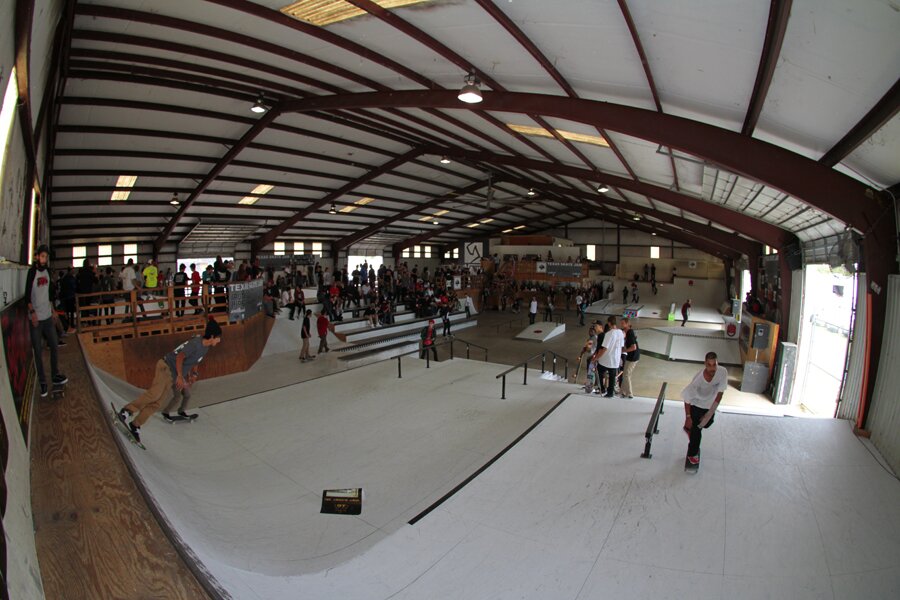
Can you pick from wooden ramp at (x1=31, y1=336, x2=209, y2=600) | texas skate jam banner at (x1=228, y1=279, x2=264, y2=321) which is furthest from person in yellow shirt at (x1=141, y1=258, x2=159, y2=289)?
wooden ramp at (x1=31, y1=336, x2=209, y2=600)

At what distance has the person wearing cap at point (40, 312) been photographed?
4230 millimetres

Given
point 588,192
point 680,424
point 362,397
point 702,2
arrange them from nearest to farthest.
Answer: point 702,2 < point 680,424 < point 362,397 < point 588,192

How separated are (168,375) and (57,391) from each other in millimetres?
1005

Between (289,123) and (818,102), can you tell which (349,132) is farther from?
(818,102)

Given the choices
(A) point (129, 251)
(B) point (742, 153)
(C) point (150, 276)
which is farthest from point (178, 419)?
(A) point (129, 251)

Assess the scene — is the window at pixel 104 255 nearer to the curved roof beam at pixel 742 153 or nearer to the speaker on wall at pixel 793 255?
→ the curved roof beam at pixel 742 153

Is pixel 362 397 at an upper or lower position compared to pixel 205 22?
lower

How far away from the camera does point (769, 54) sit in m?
3.66

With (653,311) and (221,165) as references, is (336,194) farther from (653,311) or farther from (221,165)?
(653,311)

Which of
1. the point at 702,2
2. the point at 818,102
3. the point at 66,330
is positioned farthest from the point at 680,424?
the point at 66,330

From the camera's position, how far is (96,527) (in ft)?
7.58

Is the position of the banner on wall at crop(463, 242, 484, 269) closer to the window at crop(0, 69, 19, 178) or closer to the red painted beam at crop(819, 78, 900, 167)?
the red painted beam at crop(819, 78, 900, 167)

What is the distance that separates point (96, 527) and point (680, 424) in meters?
6.27

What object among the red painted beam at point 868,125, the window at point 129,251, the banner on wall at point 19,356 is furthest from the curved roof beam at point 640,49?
the window at point 129,251
